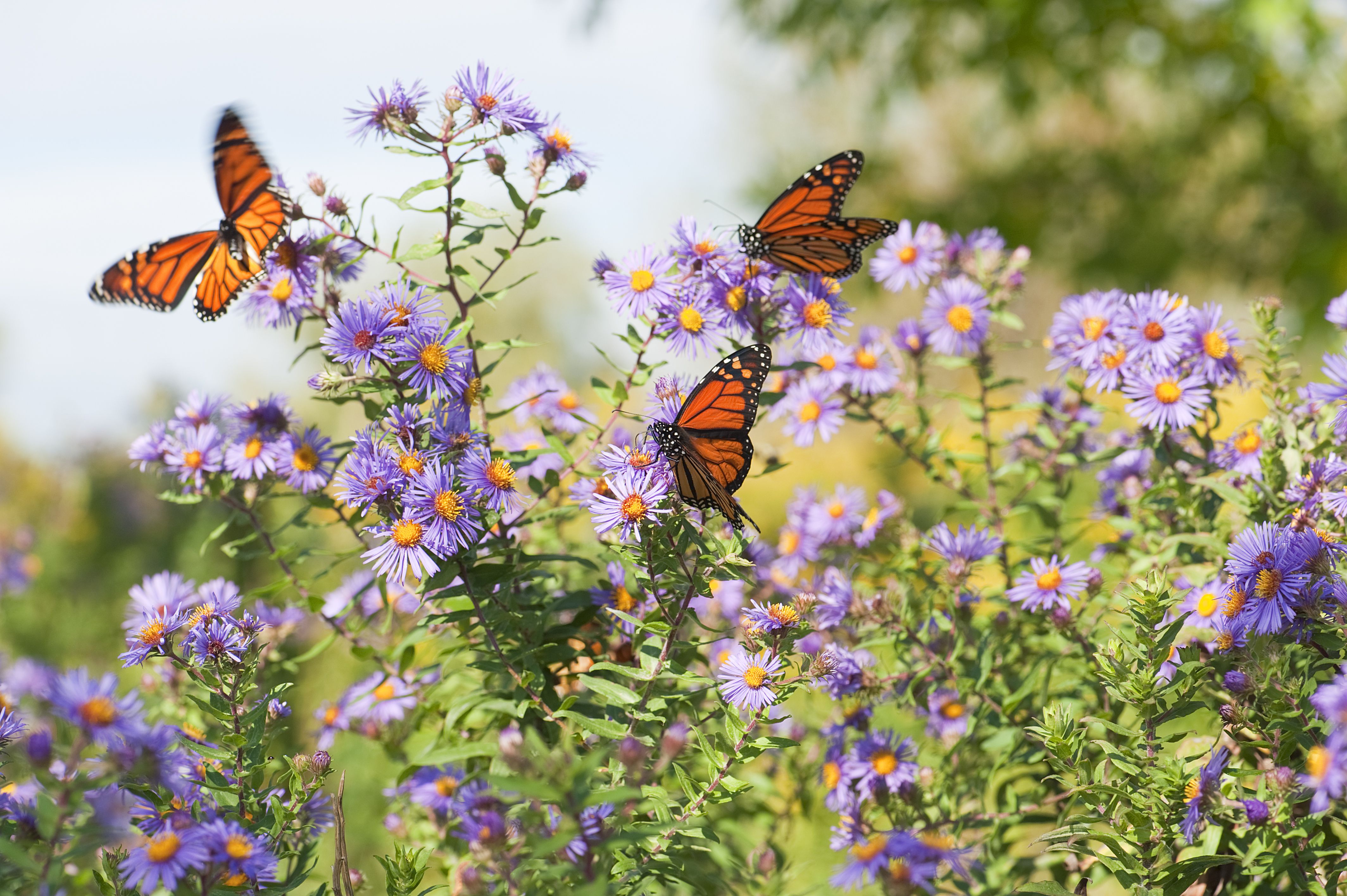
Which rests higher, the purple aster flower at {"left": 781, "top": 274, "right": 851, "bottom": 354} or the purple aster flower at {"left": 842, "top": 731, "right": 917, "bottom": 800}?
the purple aster flower at {"left": 781, "top": 274, "right": 851, "bottom": 354}

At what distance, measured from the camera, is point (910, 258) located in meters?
2.94

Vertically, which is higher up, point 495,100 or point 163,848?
point 495,100

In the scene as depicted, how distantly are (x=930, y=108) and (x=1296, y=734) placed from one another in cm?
2292

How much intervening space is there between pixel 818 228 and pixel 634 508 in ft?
3.66

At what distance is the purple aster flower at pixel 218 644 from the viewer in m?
1.82

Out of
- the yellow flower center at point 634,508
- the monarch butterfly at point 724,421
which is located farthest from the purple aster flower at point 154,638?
the monarch butterfly at point 724,421

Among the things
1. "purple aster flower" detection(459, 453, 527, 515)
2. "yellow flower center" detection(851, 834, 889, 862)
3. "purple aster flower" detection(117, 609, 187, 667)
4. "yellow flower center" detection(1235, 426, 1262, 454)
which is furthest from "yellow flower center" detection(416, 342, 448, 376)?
"yellow flower center" detection(1235, 426, 1262, 454)

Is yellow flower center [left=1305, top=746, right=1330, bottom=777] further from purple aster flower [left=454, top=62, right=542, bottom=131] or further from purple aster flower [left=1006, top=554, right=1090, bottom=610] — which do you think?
purple aster flower [left=454, top=62, right=542, bottom=131]

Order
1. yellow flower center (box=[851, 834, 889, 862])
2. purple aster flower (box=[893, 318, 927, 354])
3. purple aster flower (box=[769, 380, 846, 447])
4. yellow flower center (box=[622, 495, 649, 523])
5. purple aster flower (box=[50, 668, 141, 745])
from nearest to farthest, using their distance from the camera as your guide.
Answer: purple aster flower (box=[50, 668, 141, 745])
yellow flower center (box=[851, 834, 889, 862])
yellow flower center (box=[622, 495, 649, 523])
purple aster flower (box=[769, 380, 846, 447])
purple aster flower (box=[893, 318, 927, 354])

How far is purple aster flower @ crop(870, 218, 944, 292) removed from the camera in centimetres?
293

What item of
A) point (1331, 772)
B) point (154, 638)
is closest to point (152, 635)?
point (154, 638)

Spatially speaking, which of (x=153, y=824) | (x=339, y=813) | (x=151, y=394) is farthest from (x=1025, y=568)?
(x=151, y=394)

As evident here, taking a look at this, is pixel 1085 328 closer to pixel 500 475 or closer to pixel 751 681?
pixel 751 681

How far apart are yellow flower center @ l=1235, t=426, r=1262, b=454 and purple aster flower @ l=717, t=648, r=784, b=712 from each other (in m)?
1.47
